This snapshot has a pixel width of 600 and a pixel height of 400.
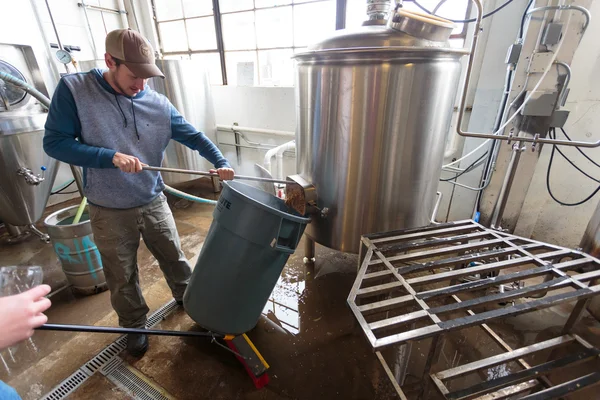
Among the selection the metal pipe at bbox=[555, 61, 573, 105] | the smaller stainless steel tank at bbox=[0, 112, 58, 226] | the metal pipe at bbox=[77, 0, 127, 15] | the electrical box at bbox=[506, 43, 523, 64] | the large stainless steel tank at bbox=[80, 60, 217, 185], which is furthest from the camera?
the metal pipe at bbox=[77, 0, 127, 15]

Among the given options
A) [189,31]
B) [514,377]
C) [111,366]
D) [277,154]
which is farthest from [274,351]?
[189,31]

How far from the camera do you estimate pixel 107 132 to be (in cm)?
121

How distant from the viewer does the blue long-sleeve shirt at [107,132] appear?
3.72ft

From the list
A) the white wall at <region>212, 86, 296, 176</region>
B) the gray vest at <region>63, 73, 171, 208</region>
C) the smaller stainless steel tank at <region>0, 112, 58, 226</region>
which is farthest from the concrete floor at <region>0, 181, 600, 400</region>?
the white wall at <region>212, 86, 296, 176</region>

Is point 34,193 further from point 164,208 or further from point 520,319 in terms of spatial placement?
point 520,319

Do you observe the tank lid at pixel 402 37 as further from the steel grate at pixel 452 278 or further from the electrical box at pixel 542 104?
the steel grate at pixel 452 278

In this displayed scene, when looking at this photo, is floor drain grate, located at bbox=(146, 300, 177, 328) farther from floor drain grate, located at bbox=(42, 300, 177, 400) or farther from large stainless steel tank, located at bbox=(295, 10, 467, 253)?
large stainless steel tank, located at bbox=(295, 10, 467, 253)

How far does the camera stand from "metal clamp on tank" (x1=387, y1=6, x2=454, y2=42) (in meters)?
1.15

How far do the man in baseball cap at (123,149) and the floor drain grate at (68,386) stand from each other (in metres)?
0.20

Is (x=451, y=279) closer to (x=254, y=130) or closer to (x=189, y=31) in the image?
(x=254, y=130)

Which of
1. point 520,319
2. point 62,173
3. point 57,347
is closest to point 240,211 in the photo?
point 57,347

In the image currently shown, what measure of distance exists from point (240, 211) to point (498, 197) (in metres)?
1.73

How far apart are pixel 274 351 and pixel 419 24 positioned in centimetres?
164

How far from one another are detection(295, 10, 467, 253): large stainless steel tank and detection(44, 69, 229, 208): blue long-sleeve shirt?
559 mm
